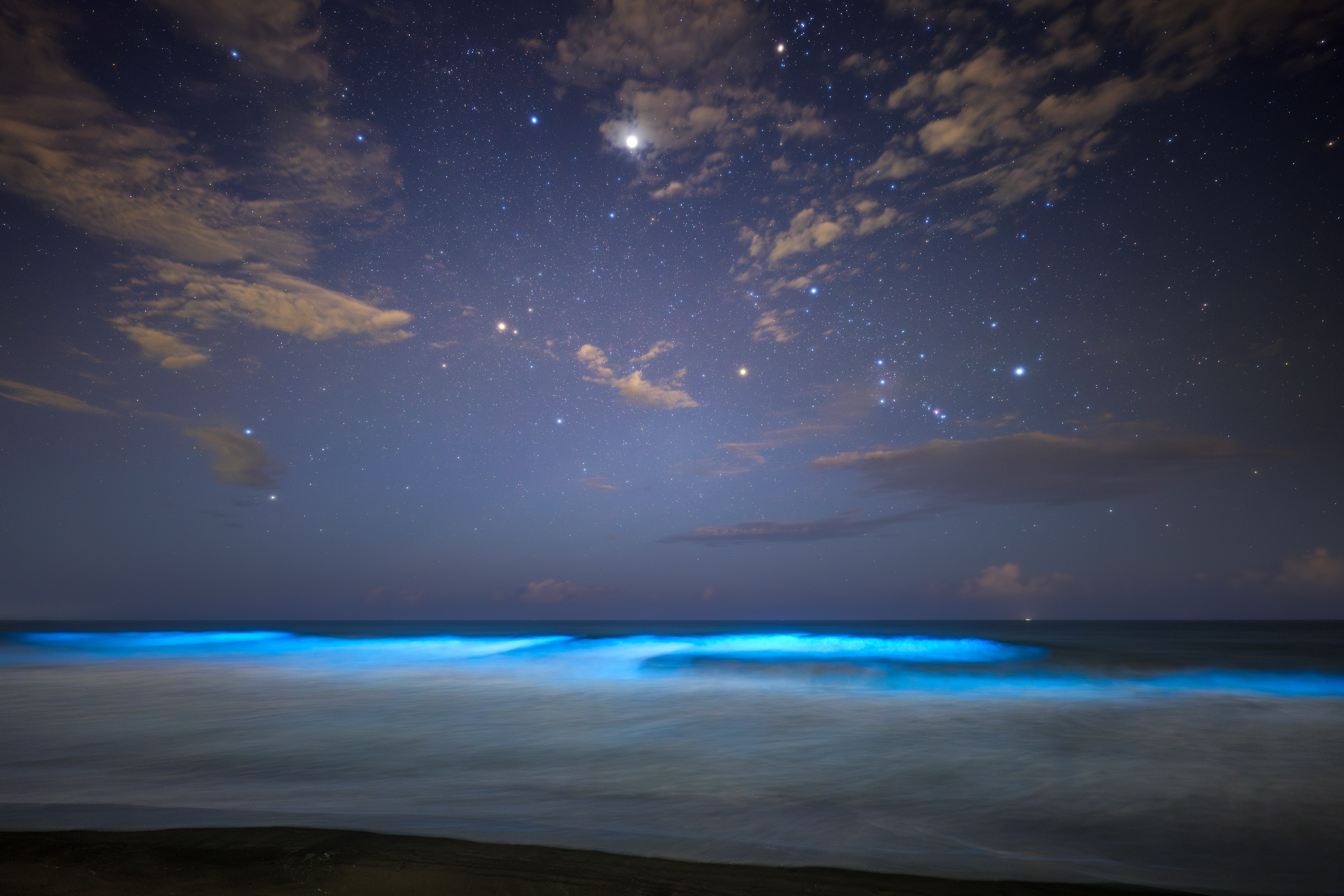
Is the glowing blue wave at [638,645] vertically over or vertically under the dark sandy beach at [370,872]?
under

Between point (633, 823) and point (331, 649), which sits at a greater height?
point (633, 823)

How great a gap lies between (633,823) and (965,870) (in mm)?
1906

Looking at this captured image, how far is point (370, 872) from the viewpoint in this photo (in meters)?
2.68

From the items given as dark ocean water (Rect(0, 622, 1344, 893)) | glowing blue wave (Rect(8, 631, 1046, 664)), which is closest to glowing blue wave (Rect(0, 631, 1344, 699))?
glowing blue wave (Rect(8, 631, 1046, 664))

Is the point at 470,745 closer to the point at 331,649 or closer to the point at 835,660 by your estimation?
the point at 835,660

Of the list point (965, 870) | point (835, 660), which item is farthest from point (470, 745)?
point (835, 660)

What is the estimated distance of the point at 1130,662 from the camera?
18328 millimetres

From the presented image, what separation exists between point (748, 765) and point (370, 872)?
3733 millimetres

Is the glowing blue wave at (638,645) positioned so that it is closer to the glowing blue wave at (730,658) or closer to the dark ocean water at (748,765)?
the glowing blue wave at (730,658)

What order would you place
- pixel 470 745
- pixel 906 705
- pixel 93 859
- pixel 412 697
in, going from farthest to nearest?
pixel 412 697 → pixel 906 705 → pixel 470 745 → pixel 93 859

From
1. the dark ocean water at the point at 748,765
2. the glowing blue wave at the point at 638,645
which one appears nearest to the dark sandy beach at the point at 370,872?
the dark ocean water at the point at 748,765

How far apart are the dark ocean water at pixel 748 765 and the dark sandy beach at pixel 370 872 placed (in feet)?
0.89

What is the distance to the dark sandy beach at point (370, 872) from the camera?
2.54 metres

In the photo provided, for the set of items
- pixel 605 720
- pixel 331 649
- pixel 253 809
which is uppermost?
pixel 253 809
